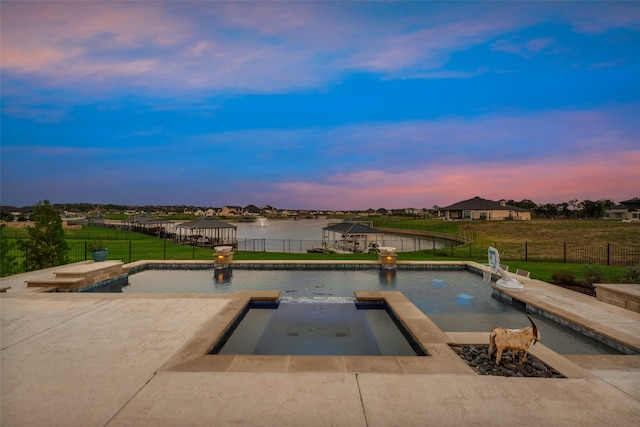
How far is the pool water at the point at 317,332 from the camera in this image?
6.05 meters

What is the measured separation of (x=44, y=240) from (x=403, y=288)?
53.0 feet

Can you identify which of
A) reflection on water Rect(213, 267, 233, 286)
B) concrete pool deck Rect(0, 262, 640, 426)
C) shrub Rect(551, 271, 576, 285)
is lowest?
reflection on water Rect(213, 267, 233, 286)

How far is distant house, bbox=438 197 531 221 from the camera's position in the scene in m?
65.9

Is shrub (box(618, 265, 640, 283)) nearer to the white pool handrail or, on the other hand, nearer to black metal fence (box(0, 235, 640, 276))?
the white pool handrail

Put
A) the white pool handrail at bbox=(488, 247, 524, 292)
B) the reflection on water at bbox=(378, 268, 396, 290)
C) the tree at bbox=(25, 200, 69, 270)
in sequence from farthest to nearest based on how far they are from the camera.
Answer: the tree at bbox=(25, 200, 69, 270) < the reflection on water at bbox=(378, 268, 396, 290) < the white pool handrail at bbox=(488, 247, 524, 292)

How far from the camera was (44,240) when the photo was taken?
1341 cm

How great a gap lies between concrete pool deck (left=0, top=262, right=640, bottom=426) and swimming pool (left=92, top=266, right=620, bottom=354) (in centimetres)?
165

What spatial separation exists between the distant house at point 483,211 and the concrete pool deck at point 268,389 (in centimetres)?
6741

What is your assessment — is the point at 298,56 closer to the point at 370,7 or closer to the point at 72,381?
the point at 370,7

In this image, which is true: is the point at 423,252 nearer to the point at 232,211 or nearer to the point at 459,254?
the point at 459,254

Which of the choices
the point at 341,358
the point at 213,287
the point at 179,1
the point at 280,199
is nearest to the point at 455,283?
the point at 341,358

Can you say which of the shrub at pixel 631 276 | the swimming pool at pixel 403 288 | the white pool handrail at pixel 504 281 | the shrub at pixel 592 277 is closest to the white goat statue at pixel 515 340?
the swimming pool at pixel 403 288

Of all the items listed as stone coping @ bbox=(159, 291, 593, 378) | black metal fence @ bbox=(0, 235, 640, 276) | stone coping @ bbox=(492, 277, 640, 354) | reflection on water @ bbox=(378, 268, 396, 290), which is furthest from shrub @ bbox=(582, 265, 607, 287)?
stone coping @ bbox=(159, 291, 593, 378)

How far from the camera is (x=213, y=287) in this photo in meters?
11.2
